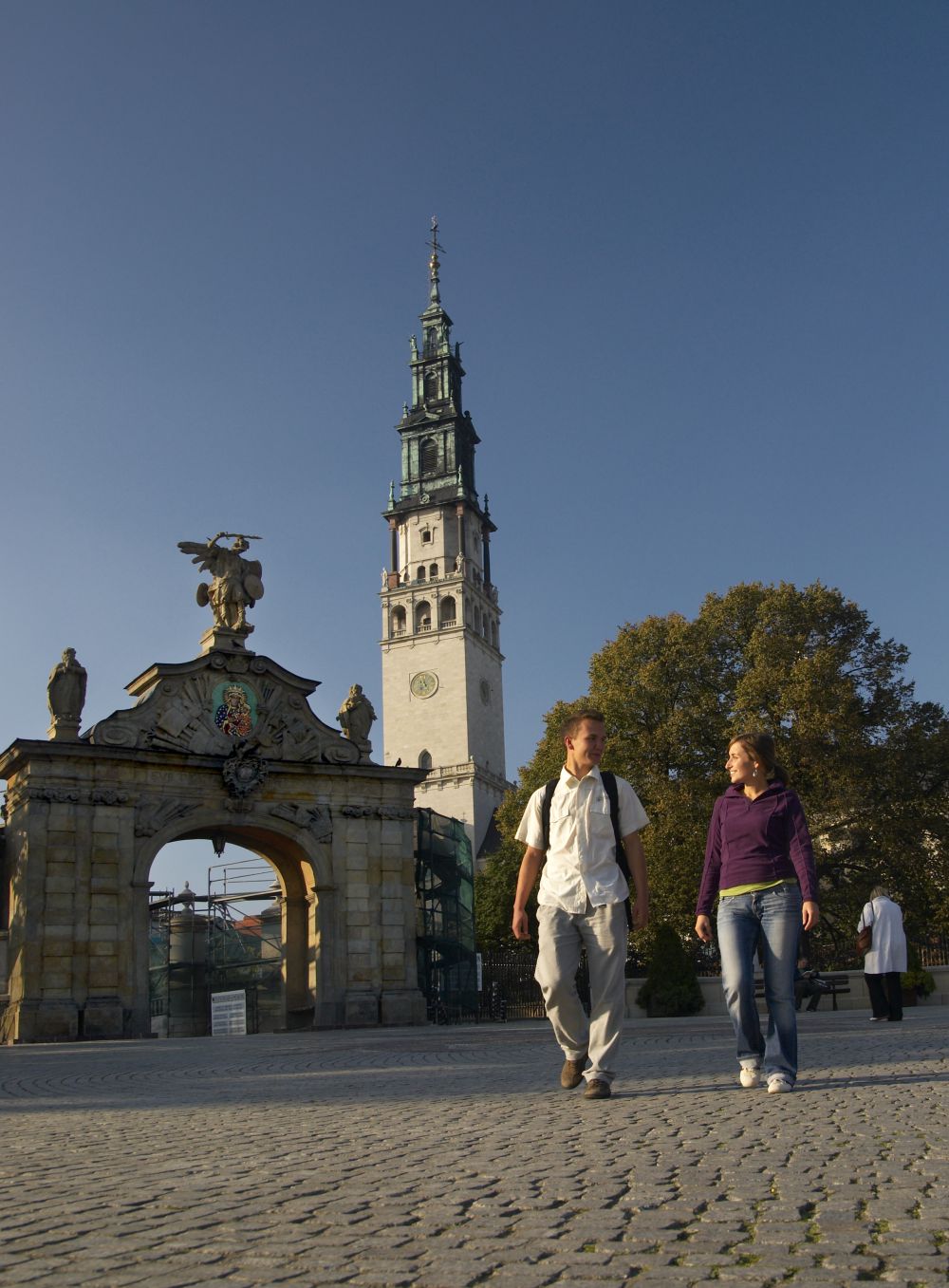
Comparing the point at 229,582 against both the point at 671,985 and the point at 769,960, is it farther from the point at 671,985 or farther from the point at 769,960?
the point at 769,960

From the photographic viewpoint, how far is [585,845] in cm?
807

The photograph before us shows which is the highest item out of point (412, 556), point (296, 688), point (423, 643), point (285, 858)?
point (412, 556)

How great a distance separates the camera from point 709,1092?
806 cm

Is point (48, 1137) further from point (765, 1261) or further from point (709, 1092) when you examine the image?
point (765, 1261)

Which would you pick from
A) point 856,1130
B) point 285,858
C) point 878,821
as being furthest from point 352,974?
point 856,1130

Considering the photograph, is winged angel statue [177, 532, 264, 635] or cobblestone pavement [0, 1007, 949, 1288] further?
winged angel statue [177, 532, 264, 635]

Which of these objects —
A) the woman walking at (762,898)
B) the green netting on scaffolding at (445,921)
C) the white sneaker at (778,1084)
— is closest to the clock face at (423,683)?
the green netting on scaffolding at (445,921)

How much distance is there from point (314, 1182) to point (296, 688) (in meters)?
26.5

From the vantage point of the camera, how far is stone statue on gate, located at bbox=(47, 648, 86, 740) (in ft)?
93.5

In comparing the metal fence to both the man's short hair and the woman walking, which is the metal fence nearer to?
the woman walking

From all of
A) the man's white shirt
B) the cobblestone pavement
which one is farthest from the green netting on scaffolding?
the man's white shirt

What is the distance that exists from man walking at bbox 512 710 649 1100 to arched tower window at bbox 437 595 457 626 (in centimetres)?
8548

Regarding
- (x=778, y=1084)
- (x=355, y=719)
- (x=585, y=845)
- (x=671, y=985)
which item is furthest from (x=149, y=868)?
(x=778, y=1084)

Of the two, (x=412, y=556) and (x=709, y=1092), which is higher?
(x=412, y=556)
